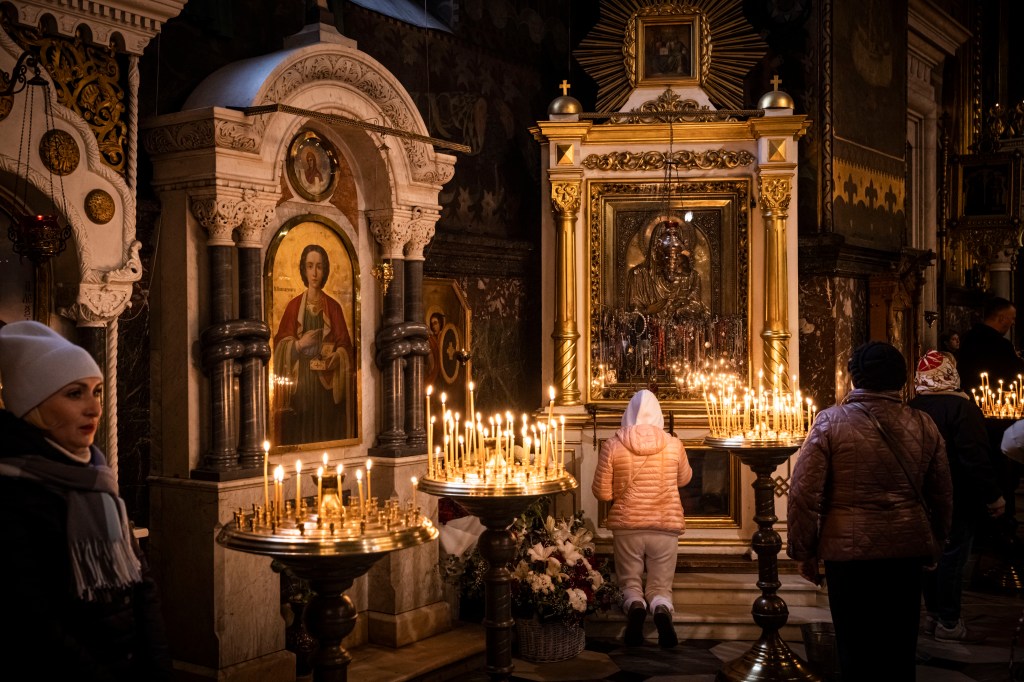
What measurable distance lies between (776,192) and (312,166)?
3809mm

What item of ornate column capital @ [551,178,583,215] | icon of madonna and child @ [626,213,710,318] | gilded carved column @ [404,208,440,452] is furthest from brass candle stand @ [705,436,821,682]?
ornate column capital @ [551,178,583,215]

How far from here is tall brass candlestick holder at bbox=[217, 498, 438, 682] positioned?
12.4 feet

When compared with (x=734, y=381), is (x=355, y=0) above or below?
above

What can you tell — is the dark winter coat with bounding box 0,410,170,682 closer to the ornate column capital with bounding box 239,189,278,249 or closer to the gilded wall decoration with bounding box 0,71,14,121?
the gilded wall decoration with bounding box 0,71,14,121

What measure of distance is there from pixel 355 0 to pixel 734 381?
4.08 m

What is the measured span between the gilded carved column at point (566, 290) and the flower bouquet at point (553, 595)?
175 cm

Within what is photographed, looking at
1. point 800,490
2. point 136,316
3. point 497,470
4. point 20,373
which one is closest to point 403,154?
point 136,316

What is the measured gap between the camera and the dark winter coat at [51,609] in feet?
9.36

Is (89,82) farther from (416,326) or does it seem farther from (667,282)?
(667,282)

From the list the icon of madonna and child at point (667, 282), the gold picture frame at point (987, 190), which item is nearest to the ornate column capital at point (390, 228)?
the icon of madonna and child at point (667, 282)

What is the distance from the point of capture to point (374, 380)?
23.2 feet

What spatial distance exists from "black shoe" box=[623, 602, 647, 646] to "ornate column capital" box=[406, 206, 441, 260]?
8.78ft

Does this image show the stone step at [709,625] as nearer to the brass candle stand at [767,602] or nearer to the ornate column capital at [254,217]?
the brass candle stand at [767,602]

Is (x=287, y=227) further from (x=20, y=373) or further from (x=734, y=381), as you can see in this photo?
(x=734, y=381)
